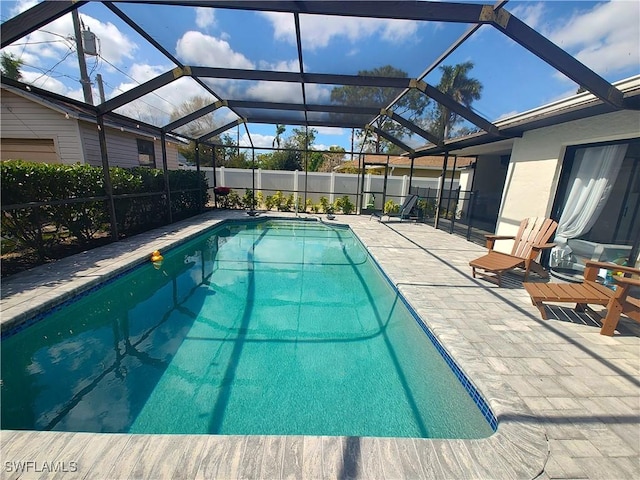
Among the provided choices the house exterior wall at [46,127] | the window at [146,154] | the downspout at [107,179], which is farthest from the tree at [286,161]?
the downspout at [107,179]

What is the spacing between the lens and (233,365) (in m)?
3.03

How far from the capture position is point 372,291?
499 cm

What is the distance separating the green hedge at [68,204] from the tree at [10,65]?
9.16 metres

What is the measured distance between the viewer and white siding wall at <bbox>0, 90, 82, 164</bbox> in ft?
25.3

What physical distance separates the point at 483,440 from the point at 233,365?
2.37 metres

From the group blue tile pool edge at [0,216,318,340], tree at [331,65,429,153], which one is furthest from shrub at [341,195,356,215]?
blue tile pool edge at [0,216,318,340]

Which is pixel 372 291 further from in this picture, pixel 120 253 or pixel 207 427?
pixel 120 253

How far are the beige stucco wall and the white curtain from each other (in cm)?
23

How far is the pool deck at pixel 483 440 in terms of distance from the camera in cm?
158

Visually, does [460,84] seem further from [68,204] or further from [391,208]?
[391,208]

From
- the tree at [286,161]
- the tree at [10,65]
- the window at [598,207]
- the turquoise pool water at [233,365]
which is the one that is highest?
the tree at [10,65]

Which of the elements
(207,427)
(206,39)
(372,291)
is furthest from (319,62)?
(207,427)

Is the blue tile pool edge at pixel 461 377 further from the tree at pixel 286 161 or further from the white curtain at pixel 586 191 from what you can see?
the tree at pixel 286 161

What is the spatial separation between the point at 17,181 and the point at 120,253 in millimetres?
1829
